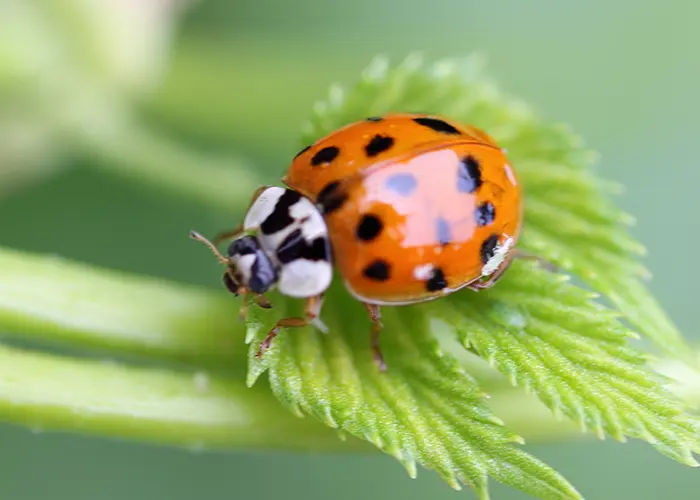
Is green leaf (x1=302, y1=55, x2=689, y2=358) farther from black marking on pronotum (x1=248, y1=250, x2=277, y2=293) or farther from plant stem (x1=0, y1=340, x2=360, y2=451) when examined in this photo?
plant stem (x1=0, y1=340, x2=360, y2=451)

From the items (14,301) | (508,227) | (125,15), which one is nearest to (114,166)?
(125,15)

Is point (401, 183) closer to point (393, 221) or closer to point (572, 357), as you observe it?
point (393, 221)

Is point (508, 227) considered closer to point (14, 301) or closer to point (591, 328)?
point (591, 328)

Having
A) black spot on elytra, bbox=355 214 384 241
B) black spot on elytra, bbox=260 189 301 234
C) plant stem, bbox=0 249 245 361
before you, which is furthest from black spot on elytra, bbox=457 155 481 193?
plant stem, bbox=0 249 245 361

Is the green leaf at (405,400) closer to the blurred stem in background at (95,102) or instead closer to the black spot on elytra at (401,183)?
the black spot on elytra at (401,183)

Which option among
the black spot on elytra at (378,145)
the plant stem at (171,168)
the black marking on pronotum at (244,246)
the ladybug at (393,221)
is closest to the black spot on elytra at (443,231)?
the ladybug at (393,221)

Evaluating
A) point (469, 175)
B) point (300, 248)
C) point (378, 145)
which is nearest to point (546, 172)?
point (469, 175)
